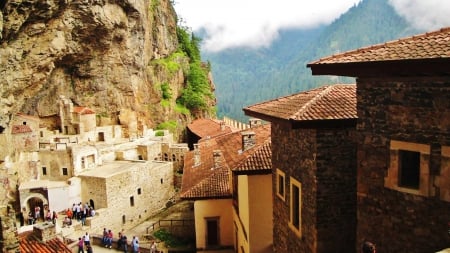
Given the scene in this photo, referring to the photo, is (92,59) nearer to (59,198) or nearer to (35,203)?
(35,203)

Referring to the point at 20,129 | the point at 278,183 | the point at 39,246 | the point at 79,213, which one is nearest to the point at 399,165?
the point at 278,183

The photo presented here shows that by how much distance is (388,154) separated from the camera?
22.3 ft

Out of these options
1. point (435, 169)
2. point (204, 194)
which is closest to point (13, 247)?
point (204, 194)

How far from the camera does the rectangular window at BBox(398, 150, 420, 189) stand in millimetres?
6508

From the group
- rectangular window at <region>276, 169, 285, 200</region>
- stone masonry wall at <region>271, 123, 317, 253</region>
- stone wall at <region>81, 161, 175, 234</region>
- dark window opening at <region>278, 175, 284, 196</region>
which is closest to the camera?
stone masonry wall at <region>271, 123, 317, 253</region>

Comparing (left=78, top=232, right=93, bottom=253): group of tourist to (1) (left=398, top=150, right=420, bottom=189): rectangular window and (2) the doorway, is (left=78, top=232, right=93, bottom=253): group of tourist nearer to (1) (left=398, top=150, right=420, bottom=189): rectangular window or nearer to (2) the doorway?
(2) the doorway

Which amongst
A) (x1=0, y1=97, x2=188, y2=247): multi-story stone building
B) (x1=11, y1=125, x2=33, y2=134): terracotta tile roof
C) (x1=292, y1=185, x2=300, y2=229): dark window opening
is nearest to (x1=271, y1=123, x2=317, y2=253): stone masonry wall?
(x1=292, y1=185, x2=300, y2=229): dark window opening

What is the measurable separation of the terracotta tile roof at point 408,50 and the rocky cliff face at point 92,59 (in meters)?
21.5

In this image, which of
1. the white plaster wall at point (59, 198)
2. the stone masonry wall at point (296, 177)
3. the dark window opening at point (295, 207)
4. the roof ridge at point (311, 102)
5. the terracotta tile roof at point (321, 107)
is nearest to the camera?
the terracotta tile roof at point (321, 107)

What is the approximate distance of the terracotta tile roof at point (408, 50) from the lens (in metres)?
5.85

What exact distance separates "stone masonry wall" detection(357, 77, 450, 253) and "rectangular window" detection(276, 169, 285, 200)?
3.27 m

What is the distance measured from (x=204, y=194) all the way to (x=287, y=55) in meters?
186

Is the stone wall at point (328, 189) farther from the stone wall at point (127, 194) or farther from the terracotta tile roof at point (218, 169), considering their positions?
the stone wall at point (127, 194)

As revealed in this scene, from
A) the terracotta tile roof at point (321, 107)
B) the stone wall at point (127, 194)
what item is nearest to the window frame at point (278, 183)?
the terracotta tile roof at point (321, 107)
